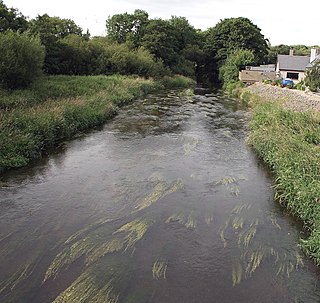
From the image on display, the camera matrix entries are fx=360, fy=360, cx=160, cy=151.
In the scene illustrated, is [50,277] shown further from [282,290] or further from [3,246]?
[282,290]

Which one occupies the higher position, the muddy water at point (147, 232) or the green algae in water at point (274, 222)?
the muddy water at point (147, 232)

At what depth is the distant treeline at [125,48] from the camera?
928 inches

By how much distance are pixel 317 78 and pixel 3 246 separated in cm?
2413

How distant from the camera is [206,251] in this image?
8414 mm

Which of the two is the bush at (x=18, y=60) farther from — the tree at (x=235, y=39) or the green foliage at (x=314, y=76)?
the tree at (x=235, y=39)

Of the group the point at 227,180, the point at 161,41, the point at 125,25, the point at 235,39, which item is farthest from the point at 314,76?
the point at 125,25

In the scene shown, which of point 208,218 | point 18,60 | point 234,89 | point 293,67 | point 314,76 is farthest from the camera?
point 293,67

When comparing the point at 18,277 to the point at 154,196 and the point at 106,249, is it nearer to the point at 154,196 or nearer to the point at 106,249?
the point at 106,249

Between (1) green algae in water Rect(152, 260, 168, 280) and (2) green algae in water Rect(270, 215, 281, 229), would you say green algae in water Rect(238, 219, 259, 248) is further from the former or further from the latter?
(1) green algae in water Rect(152, 260, 168, 280)

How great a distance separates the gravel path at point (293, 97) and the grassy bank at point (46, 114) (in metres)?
12.7

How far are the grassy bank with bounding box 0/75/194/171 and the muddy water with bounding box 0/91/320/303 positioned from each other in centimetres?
92

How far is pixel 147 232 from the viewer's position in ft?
30.3

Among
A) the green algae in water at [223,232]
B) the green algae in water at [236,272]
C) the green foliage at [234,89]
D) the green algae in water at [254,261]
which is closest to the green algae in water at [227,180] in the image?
the green algae in water at [223,232]

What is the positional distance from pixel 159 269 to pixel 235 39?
203 ft
